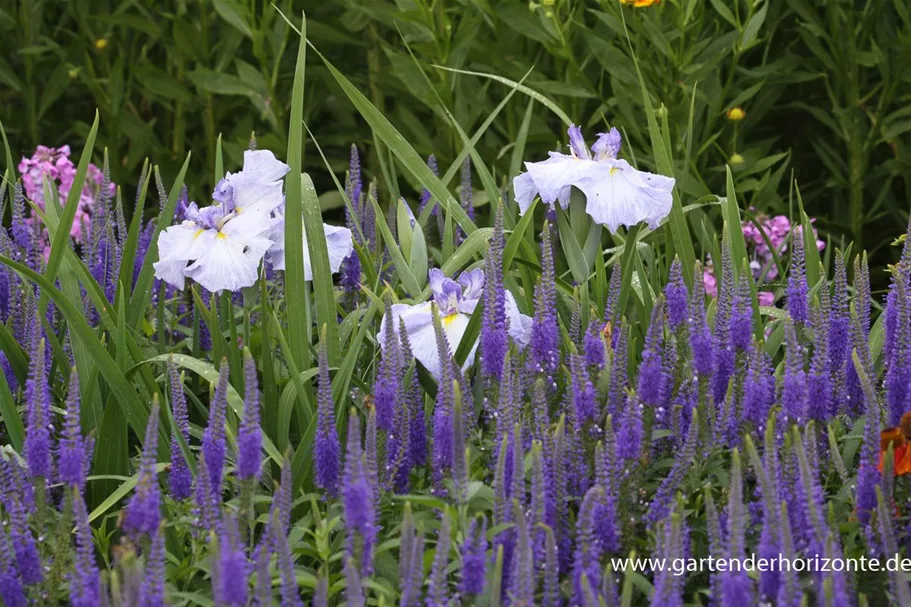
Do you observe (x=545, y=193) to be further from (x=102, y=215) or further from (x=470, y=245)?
(x=102, y=215)

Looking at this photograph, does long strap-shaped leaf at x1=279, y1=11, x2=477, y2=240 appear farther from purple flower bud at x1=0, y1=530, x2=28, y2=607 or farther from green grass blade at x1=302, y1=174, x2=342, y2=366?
purple flower bud at x1=0, y1=530, x2=28, y2=607

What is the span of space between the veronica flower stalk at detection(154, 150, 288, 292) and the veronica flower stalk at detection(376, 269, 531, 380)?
0.84 feet

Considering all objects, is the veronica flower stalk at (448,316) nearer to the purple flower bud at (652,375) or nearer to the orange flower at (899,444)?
the purple flower bud at (652,375)

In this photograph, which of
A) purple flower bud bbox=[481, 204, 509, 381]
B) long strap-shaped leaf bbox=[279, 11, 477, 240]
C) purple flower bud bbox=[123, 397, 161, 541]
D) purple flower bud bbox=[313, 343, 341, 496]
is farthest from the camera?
long strap-shaped leaf bbox=[279, 11, 477, 240]

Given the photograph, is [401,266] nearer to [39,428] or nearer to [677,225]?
[677,225]

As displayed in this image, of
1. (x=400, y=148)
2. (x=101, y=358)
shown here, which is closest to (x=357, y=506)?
(x=101, y=358)

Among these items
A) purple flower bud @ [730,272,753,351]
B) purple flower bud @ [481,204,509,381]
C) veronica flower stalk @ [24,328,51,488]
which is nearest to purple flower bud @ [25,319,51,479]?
veronica flower stalk @ [24,328,51,488]

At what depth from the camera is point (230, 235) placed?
2051mm

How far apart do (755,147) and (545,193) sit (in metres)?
2.13

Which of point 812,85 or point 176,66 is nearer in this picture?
point 812,85

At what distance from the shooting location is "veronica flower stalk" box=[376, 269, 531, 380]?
1.90 m

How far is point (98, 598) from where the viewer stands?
4.43ft

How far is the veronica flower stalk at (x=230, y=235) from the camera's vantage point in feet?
6.54

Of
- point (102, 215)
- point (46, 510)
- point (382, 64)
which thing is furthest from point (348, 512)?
point (382, 64)
